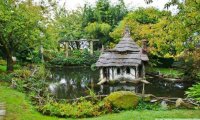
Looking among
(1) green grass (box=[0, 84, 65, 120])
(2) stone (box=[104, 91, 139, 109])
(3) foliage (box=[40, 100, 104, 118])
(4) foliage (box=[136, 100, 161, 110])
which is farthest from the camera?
(4) foliage (box=[136, 100, 161, 110])

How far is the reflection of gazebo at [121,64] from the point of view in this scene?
30453 mm

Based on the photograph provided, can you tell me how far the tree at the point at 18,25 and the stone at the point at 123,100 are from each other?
1185cm

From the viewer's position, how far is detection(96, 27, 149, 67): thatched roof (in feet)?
99.9

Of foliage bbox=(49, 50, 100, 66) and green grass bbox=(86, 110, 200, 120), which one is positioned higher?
foliage bbox=(49, 50, 100, 66)

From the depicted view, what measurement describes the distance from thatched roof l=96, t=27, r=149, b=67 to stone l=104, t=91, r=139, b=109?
11.4m

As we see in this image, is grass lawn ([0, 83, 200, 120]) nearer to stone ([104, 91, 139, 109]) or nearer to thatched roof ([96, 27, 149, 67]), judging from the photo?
stone ([104, 91, 139, 109])

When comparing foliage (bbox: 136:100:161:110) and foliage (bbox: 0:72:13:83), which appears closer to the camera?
foliage (bbox: 136:100:161:110)

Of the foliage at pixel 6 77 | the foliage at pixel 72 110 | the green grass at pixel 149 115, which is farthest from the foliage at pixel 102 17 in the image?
the green grass at pixel 149 115

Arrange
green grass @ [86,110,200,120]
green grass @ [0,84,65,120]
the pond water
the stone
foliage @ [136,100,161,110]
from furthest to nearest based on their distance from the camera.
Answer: the pond water → foliage @ [136,100,161,110] → the stone → green grass @ [0,84,65,120] → green grass @ [86,110,200,120]

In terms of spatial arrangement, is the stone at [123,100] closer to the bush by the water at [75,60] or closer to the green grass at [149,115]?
the green grass at [149,115]

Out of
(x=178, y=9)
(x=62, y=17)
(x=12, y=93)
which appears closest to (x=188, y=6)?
(x=178, y=9)

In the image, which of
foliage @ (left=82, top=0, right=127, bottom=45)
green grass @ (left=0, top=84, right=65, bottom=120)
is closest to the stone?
green grass @ (left=0, top=84, right=65, bottom=120)

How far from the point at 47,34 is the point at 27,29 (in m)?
3.24

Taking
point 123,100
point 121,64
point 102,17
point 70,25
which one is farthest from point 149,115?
point 70,25
